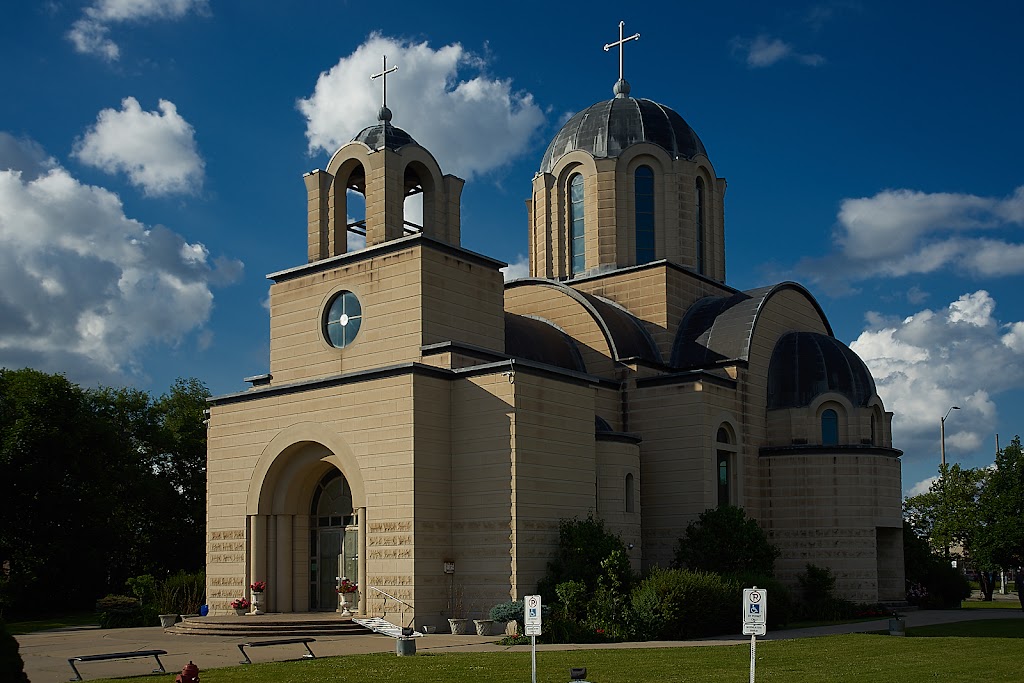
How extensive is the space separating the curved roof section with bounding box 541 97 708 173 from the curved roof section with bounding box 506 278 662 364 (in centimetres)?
538

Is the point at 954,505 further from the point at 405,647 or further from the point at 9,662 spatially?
the point at 9,662

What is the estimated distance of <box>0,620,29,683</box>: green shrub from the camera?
11.8 meters

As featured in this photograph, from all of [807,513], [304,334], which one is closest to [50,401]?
[304,334]

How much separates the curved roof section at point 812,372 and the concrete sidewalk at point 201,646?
7232 mm

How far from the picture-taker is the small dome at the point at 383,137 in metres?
28.3

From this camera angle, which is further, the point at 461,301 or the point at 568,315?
the point at 568,315

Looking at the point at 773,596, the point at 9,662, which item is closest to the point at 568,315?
the point at 773,596

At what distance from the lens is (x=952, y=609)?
111ft

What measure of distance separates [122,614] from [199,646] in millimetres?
8512

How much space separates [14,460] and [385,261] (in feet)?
52.5

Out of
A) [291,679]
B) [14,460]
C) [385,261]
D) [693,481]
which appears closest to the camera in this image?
[291,679]

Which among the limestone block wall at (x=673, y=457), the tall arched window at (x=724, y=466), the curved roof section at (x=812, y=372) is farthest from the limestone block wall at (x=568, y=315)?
the curved roof section at (x=812, y=372)

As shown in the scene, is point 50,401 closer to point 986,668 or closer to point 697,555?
point 697,555

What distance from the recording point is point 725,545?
28188 millimetres
